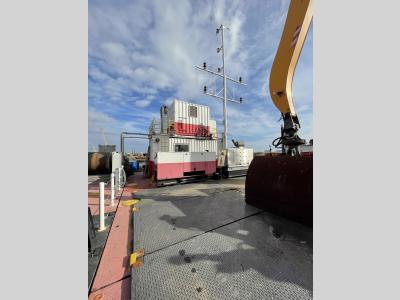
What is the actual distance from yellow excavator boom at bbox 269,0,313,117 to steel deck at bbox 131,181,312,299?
7.77 feet

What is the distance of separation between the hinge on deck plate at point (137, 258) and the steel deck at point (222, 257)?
8 cm

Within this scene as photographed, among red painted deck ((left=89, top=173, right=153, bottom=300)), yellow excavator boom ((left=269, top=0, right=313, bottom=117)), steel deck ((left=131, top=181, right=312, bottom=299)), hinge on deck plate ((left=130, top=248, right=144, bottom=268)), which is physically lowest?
red painted deck ((left=89, top=173, right=153, bottom=300))

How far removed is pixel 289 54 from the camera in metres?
3.18

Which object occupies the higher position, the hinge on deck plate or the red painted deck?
the hinge on deck plate

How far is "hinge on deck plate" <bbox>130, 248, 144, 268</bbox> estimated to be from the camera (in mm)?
1990

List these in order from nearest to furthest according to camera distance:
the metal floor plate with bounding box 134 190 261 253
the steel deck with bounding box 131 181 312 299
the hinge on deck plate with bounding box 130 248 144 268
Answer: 1. the steel deck with bounding box 131 181 312 299
2. the hinge on deck plate with bounding box 130 248 144 268
3. the metal floor plate with bounding box 134 190 261 253

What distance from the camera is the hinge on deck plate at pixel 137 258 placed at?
199cm

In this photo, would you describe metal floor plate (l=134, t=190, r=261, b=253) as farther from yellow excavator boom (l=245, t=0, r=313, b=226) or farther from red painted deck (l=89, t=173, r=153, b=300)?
yellow excavator boom (l=245, t=0, r=313, b=226)

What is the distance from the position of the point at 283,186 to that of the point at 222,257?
74.6 inches

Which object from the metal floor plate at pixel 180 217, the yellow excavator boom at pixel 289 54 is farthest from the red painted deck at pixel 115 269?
the yellow excavator boom at pixel 289 54

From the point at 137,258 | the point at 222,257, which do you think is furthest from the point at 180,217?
the point at 222,257

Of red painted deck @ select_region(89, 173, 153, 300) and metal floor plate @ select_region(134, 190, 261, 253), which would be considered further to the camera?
metal floor plate @ select_region(134, 190, 261, 253)

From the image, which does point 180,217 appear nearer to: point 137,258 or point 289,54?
point 137,258

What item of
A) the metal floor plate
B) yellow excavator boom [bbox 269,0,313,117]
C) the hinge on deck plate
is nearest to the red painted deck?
the hinge on deck plate
